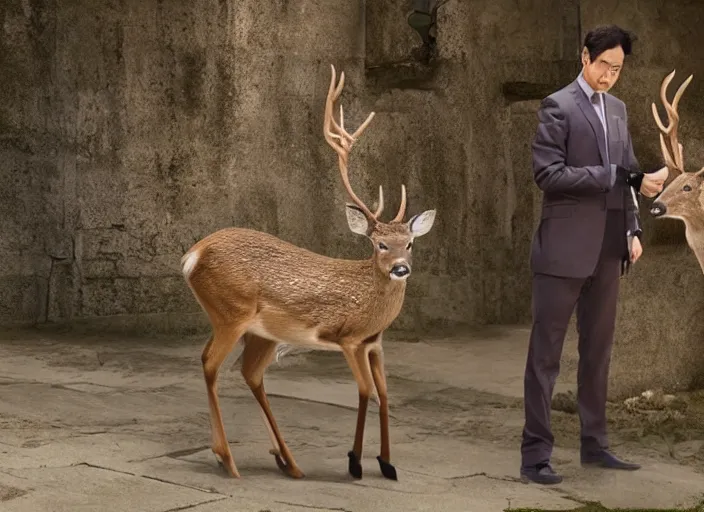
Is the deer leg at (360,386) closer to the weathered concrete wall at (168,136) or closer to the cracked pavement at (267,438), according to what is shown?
the cracked pavement at (267,438)

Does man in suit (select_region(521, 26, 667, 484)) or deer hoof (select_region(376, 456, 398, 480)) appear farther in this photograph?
deer hoof (select_region(376, 456, 398, 480))

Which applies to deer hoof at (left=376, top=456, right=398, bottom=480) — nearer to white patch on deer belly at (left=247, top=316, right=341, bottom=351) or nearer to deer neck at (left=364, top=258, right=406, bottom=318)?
white patch on deer belly at (left=247, top=316, right=341, bottom=351)

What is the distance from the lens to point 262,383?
5.77 meters

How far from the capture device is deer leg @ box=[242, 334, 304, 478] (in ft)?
18.6

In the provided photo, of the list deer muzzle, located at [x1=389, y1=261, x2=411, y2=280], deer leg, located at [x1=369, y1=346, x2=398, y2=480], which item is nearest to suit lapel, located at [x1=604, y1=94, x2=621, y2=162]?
deer muzzle, located at [x1=389, y1=261, x2=411, y2=280]

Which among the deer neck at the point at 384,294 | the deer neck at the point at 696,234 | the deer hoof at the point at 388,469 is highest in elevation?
the deer neck at the point at 696,234

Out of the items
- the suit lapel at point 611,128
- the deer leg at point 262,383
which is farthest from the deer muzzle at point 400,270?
the suit lapel at point 611,128

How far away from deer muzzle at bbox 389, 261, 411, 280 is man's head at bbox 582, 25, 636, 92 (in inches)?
43.8

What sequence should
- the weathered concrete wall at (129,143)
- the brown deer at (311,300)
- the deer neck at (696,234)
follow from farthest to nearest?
the weathered concrete wall at (129,143)
the deer neck at (696,234)
the brown deer at (311,300)

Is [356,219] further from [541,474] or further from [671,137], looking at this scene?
[671,137]

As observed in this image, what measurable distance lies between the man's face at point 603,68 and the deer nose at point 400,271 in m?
1.12

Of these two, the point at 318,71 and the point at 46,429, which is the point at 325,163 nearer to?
the point at 318,71

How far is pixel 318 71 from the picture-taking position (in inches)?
404

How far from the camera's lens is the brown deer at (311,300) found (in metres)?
5.55
